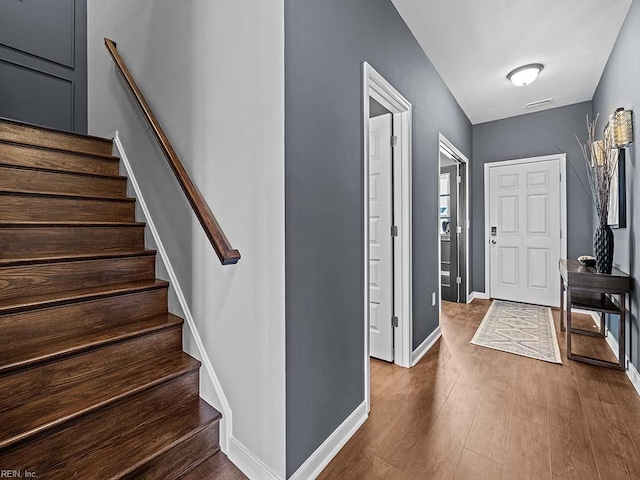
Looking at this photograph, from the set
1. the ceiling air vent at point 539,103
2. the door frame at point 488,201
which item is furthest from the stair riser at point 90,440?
the ceiling air vent at point 539,103

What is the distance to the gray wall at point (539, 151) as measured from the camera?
402cm

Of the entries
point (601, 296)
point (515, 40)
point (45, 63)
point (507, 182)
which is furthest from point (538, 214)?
point (45, 63)

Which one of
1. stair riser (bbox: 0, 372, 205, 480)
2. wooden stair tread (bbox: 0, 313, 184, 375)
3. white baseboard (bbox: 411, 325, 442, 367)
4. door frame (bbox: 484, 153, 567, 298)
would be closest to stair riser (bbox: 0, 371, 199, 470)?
stair riser (bbox: 0, 372, 205, 480)

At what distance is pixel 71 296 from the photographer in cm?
152

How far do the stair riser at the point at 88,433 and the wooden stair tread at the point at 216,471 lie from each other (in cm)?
29

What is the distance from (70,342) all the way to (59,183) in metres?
1.26

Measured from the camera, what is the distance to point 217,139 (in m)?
1.57

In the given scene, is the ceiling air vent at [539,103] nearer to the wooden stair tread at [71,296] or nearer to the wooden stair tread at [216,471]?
the wooden stair tread at [71,296]

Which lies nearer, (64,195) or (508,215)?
(64,195)

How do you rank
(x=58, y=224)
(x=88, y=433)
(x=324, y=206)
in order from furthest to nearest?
(x=58, y=224), (x=324, y=206), (x=88, y=433)

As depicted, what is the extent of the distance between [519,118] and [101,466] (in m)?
5.57

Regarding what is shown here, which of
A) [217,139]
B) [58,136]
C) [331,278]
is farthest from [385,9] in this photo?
[58,136]

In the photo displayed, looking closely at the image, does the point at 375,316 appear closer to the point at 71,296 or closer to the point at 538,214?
the point at 71,296

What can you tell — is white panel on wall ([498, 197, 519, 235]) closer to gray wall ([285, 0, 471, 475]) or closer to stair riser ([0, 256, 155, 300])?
gray wall ([285, 0, 471, 475])
